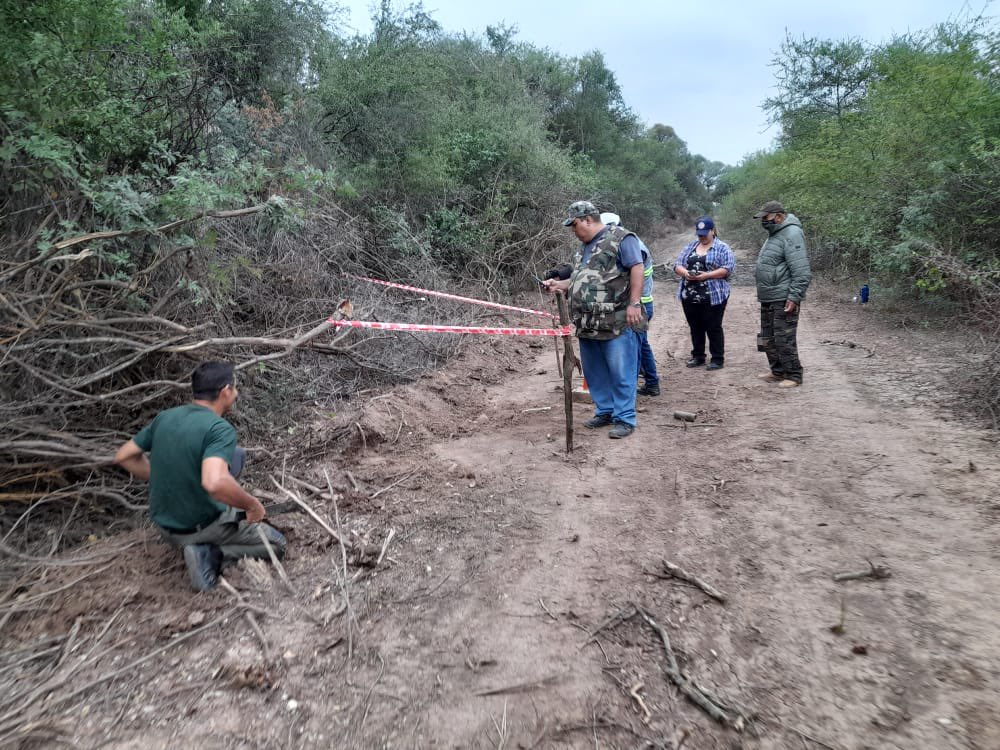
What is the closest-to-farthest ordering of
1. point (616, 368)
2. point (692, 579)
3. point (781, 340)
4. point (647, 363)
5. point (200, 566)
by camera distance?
point (692, 579) → point (200, 566) → point (616, 368) → point (781, 340) → point (647, 363)

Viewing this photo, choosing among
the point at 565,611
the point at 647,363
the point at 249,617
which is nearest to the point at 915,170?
the point at 647,363

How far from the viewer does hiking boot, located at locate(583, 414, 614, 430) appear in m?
5.07

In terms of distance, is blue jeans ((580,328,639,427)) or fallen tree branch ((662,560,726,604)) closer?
fallen tree branch ((662,560,726,604))

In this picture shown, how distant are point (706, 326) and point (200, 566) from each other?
5647 mm

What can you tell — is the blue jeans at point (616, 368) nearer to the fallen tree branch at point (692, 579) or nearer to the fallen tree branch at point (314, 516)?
the fallen tree branch at point (692, 579)

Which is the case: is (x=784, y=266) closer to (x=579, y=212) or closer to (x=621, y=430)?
(x=579, y=212)

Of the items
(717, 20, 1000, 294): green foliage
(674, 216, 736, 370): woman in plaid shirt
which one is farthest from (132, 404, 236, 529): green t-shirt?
(717, 20, 1000, 294): green foliage

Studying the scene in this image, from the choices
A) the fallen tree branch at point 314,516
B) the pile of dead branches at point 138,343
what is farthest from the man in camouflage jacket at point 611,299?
the fallen tree branch at point 314,516

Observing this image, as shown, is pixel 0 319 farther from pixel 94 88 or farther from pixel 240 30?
pixel 240 30

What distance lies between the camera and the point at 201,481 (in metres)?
2.81

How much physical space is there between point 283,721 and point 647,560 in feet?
6.01

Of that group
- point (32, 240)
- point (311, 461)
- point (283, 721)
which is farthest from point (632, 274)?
point (32, 240)

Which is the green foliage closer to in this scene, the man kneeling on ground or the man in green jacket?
the man in green jacket

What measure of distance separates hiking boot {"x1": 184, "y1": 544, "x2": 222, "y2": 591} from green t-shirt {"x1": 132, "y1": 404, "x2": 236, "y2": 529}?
126mm
